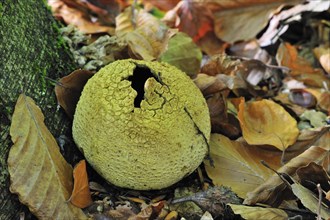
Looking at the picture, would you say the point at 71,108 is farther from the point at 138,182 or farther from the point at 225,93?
the point at 225,93

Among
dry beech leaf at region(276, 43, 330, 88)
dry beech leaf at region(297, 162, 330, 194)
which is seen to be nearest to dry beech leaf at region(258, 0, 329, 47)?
dry beech leaf at region(276, 43, 330, 88)

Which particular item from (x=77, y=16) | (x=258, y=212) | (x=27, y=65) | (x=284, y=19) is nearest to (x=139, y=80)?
(x=27, y=65)

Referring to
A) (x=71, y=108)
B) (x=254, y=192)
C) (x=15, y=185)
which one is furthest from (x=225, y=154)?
(x=15, y=185)

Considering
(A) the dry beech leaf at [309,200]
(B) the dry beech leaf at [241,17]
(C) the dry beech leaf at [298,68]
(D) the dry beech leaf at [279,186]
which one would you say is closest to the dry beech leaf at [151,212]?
(D) the dry beech leaf at [279,186]

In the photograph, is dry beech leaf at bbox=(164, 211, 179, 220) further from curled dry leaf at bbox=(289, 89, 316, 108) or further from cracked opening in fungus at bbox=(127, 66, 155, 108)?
curled dry leaf at bbox=(289, 89, 316, 108)

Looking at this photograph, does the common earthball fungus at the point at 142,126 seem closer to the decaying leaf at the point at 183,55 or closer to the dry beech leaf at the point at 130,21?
the decaying leaf at the point at 183,55

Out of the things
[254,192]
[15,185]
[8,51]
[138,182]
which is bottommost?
[254,192]

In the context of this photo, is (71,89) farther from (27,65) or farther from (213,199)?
(213,199)
